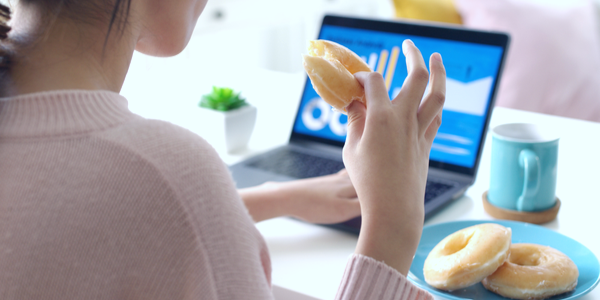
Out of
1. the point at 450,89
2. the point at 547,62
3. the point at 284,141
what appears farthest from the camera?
the point at 547,62

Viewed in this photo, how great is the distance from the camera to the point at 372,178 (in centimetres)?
52

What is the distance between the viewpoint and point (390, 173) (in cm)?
52

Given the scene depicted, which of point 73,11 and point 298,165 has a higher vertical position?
point 73,11

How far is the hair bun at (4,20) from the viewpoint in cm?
47

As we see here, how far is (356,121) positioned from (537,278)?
271 mm

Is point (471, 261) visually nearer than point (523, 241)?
Yes

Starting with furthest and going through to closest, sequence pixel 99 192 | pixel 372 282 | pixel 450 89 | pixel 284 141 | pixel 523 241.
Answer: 1. pixel 284 141
2. pixel 450 89
3. pixel 523 241
4. pixel 372 282
5. pixel 99 192

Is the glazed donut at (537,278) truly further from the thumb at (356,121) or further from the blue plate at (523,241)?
the thumb at (356,121)

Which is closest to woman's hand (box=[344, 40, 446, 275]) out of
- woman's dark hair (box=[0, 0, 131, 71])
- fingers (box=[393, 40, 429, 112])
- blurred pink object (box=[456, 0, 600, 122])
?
fingers (box=[393, 40, 429, 112])

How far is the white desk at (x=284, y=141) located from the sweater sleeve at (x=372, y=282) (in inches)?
5.0

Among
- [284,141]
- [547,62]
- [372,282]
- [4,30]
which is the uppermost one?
[547,62]

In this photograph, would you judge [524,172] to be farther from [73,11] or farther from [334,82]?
[73,11]

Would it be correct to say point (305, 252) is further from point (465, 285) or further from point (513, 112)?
point (513, 112)

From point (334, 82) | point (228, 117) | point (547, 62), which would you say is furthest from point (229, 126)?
point (547, 62)
